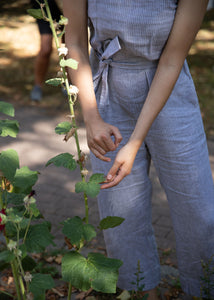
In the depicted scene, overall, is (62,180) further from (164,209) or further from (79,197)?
(164,209)

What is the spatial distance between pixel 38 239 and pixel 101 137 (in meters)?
0.49

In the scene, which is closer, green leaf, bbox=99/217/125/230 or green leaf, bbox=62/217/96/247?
green leaf, bbox=62/217/96/247

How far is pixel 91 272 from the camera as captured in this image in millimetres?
1503

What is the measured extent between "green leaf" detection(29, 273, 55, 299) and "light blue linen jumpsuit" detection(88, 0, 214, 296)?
2.18 feet

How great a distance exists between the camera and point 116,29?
179cm

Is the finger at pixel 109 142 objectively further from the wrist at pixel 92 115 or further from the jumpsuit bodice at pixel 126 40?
the jumpsuit bodice at pixel 126 40

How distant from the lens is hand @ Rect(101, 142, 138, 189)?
173 cm

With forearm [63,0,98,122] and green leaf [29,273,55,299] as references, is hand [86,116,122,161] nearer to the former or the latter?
forearm [63,0,98,122]

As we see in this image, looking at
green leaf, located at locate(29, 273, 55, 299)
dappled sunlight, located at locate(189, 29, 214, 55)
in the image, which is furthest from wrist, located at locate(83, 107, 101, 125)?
dappled sunlight, located at locate(189, 29, 214, 55)

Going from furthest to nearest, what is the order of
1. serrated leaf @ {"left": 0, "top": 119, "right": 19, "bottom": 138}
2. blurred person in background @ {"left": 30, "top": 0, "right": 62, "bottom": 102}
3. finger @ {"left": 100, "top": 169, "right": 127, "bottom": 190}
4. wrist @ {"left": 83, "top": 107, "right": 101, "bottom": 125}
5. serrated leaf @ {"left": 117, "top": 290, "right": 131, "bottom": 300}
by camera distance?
blurred person in background @ {"left": 30, "top": 0, "right": 62, "bottom": 102}, serrated leaf @ {"left": 117, "top": 290, "right": 131, "bottom": 300}, wrist @ {"left": 83, "top": 107, "right": 101, "bottom": 125}, finger @ {"left": 100, "top": 169, "right": 127, "bottom": 190}, serrated leaf @ {"left": 0, "top": 119, "right": 19, "bottom": 138}

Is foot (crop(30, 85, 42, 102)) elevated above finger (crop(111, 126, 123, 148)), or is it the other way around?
finger (crop(111, 126, 123, 148))

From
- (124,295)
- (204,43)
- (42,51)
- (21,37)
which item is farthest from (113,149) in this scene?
(21,37)

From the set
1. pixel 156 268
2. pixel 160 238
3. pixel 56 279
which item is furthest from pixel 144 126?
pixel 160 238

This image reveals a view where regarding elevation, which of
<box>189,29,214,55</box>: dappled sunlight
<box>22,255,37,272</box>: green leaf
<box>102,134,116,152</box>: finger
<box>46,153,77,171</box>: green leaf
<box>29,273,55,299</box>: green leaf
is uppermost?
<box>46,153,77,171</box>: green leaf
